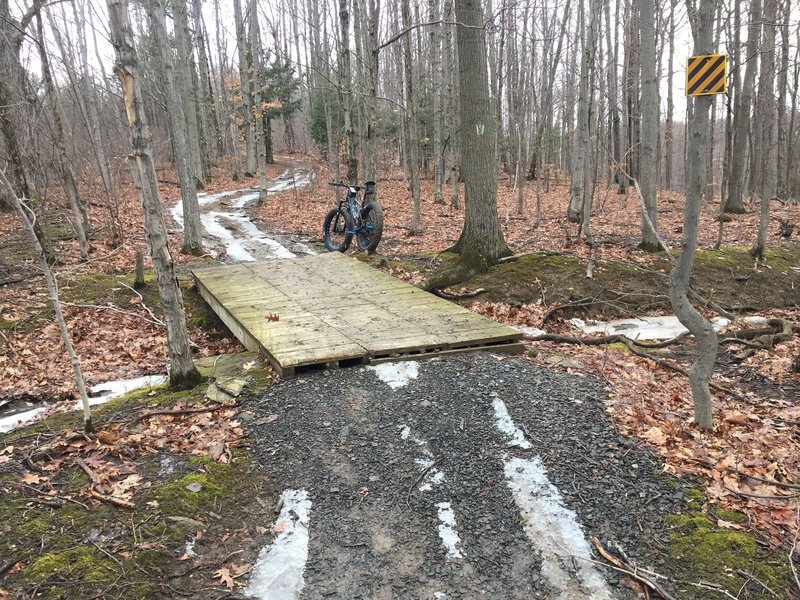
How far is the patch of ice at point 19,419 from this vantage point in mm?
5082

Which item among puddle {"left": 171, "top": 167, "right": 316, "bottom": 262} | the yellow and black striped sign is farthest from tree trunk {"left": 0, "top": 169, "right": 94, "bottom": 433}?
puddle {"left": 171, "top": 167, "right": 316, "bottom": 262}

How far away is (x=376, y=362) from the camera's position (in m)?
5.46

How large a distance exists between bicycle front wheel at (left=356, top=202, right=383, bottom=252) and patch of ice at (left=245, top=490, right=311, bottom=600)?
7.43m

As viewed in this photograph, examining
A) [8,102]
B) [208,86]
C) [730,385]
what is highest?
→ [208,86]

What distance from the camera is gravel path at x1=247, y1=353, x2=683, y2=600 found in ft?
9.91

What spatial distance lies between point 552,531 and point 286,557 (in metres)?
1.59

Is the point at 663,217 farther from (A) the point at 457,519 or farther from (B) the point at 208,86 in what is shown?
(B) the point at 208,86

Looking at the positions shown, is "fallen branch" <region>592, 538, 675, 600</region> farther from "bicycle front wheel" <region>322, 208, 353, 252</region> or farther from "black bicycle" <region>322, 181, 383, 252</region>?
"bicycle front wheel" <region>322, 208, 353, 252</region>

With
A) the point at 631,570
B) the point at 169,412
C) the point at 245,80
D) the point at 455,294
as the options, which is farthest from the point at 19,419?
the point at 245,80

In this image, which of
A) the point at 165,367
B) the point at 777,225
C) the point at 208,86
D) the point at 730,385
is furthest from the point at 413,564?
the point at 208,86

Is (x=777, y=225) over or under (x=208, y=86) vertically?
under

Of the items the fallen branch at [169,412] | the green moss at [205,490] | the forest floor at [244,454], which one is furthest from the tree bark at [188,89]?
the green moss at [205,490]

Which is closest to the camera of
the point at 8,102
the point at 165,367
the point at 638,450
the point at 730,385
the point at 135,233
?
the point at 638,450

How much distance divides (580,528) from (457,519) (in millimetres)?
742
